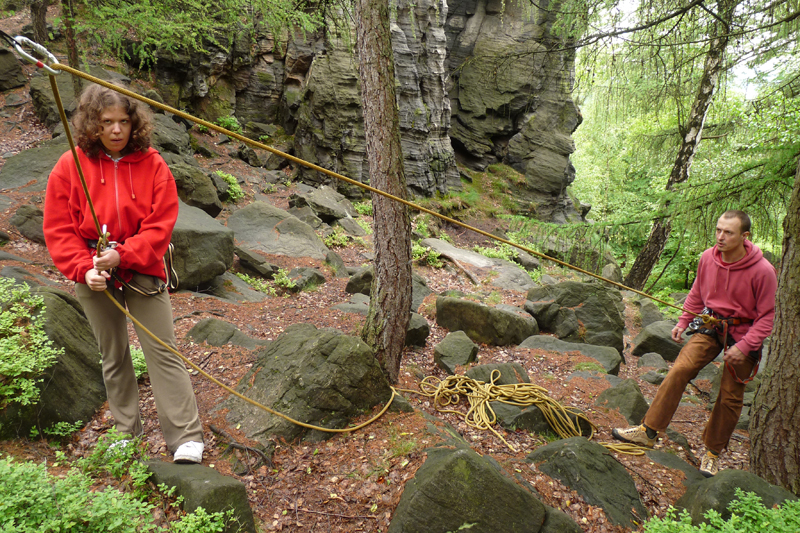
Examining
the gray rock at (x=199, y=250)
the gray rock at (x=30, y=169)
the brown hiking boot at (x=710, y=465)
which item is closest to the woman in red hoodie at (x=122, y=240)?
the gray rock at (x=199, y=250)

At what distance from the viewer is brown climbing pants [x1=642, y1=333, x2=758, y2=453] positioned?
357cm

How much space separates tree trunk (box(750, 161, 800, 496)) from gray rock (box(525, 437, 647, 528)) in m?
0.98

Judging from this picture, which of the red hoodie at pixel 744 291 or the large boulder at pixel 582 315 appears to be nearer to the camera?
the red hoodie at pixel 744 291

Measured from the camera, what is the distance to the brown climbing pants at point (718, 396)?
3.57 metres

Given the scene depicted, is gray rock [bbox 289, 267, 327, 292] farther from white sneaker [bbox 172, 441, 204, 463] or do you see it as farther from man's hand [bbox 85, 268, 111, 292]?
man's hand [bbox 85, 268, 111, 292]

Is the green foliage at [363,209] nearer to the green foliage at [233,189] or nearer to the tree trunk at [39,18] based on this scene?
the green foliage at [233,189]

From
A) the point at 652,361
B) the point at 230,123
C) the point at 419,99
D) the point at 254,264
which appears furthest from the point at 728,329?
the point at 230,123

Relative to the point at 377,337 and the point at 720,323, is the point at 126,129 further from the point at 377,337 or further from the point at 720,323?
the point at 720,323

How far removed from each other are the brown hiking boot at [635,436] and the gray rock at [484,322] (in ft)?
8.48

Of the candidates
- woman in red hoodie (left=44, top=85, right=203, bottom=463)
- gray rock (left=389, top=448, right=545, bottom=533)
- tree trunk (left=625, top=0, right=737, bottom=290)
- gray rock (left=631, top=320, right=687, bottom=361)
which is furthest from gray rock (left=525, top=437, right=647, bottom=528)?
tree trunk (left=625, top=0, right=737, bottom=290)

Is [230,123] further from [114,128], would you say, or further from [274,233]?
[114,128]

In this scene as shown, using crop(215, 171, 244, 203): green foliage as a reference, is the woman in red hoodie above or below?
above

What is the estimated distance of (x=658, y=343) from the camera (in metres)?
7.25

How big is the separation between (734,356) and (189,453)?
435 cm
